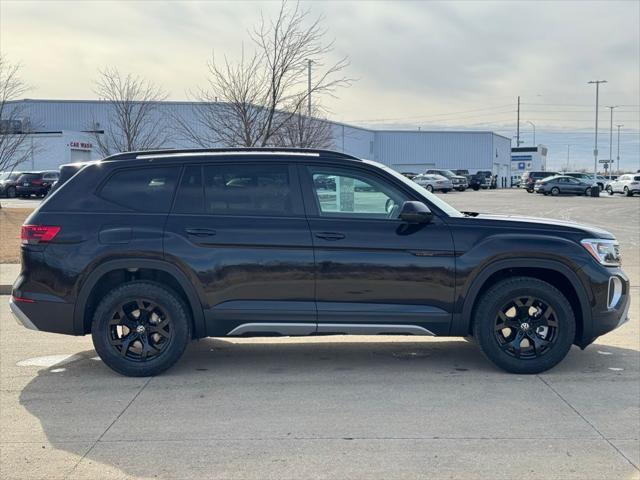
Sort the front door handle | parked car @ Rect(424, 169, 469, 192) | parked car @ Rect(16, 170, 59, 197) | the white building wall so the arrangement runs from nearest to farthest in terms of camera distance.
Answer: the front door handle
parked car @ Rect(16, 170, 59, 197)
parked car @ Rect(424, 169, 469, 192)
the white building wall

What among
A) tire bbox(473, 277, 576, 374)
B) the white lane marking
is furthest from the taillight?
tire bbox(473, 277, 576, 374)

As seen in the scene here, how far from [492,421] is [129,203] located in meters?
3.46

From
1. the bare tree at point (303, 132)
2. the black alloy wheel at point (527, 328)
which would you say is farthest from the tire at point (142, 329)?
the bare tree at point (303, 132)

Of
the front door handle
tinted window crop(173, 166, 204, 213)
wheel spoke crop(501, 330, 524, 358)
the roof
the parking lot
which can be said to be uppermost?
the roof

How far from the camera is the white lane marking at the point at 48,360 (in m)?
6.04

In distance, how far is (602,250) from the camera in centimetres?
556

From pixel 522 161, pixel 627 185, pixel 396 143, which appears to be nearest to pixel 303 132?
pixel 627 185

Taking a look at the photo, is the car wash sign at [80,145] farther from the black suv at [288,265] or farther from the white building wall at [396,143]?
the black suv at [288,265]

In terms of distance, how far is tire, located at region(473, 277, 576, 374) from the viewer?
5.45 m

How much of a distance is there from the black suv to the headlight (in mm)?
14

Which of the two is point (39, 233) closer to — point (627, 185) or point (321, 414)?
point (321, 414)

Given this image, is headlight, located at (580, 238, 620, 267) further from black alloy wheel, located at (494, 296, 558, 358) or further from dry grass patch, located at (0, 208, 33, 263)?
dry grass patch, located at (0, 208, 33, 263)

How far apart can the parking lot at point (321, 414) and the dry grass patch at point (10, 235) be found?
666 cm

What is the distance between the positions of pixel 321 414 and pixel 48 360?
3069 mm
